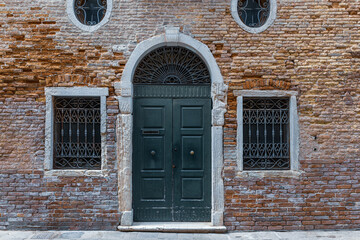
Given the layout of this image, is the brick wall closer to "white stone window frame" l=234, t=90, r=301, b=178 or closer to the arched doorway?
"white stone window frame" l=234, t=90, r=301, b=178

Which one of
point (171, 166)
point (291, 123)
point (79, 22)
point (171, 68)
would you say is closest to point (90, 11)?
point (79, 22)

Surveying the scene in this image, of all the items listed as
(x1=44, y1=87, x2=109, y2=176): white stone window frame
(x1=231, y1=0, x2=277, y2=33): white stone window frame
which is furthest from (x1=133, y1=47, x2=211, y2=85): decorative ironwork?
(x1=231, y1=0, x2=277, y2=33): white stone window frame

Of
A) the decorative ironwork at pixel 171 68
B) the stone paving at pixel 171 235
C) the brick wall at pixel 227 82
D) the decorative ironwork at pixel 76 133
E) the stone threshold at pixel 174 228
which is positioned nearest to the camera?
the stone paving at pixel 171 235

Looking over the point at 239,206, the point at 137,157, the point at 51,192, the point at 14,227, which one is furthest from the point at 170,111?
the point at 14,227

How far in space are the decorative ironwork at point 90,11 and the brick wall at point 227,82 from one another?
0.77ft

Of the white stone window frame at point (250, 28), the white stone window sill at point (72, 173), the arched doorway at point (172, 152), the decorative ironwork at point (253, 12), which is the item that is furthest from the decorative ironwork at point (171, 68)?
the white stone window sill at point (72, 173)

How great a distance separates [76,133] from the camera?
17.9ft

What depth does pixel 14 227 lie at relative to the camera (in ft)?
17.4

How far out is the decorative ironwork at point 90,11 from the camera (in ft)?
18.1

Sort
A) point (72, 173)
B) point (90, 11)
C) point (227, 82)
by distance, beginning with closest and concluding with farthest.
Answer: point (72, 173) → point (227, 82) → point (90, 11)

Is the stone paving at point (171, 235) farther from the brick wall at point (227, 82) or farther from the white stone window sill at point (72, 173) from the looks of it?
the white stone window sill at point (72, 173)

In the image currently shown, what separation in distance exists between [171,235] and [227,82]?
104 inches

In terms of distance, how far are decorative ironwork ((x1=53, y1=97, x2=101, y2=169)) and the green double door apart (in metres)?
0.67

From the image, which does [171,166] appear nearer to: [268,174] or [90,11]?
[268,174]
